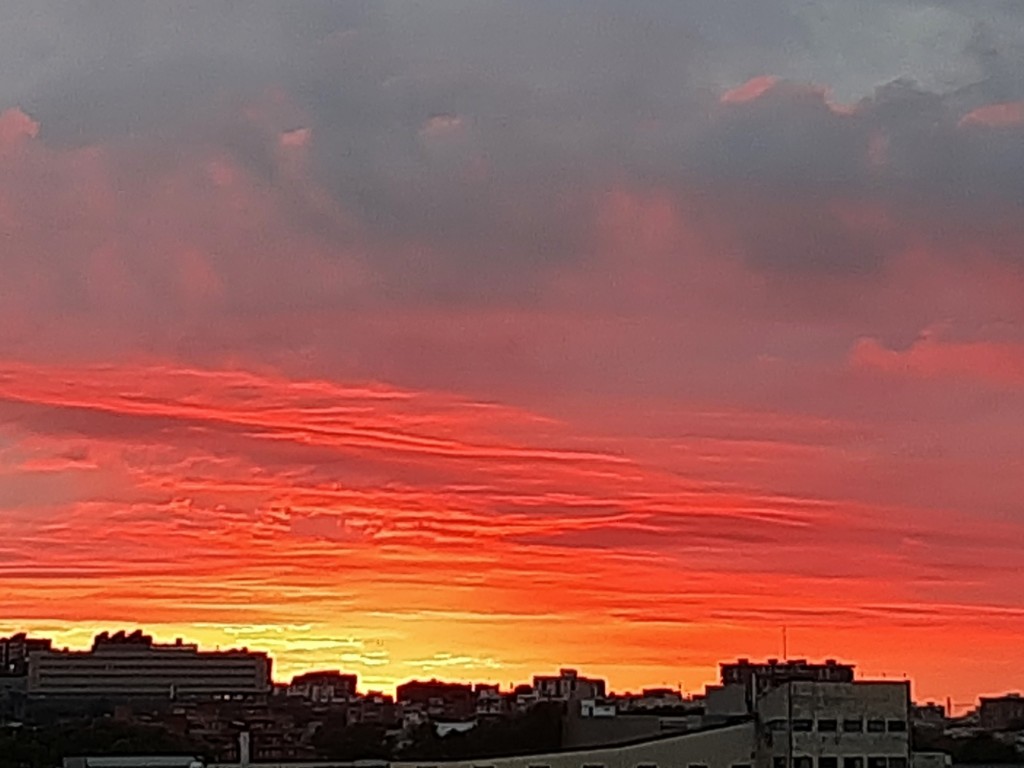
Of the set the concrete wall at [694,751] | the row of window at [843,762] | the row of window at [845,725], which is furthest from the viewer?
the concrete wall at [694,751]

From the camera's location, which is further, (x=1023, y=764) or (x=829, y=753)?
(x=1023, y=764)

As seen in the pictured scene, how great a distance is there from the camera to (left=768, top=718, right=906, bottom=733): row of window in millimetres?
112125

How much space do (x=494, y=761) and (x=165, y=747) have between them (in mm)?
64419

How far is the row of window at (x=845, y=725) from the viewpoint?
112 meters

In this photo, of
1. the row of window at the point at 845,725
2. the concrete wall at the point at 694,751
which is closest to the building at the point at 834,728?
the row of window at the point at 845,725

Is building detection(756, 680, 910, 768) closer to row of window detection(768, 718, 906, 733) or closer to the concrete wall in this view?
row of window detection(768, 718, 906, 733)

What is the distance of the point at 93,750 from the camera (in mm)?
174000

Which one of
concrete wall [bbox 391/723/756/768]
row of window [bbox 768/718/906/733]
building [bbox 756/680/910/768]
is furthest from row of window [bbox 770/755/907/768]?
concrete wall [bbox 391/723/756/768]

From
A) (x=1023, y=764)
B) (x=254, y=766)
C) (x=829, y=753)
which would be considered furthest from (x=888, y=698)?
(x=254, y=766)

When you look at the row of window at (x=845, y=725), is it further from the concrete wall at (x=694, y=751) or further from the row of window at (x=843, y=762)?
the concrete wall at (x=694, y=751)

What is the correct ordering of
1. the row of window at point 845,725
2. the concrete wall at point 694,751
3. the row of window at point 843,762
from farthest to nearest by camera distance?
the concrete wall at point 694,751 < the row of window at point 845,725 < the row of window at point 843,762

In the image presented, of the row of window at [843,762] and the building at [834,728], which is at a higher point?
the building at [834,728]

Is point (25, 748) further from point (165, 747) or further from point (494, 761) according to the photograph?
point (494, 761)

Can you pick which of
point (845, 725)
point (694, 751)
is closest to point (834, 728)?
point (845, 725)
